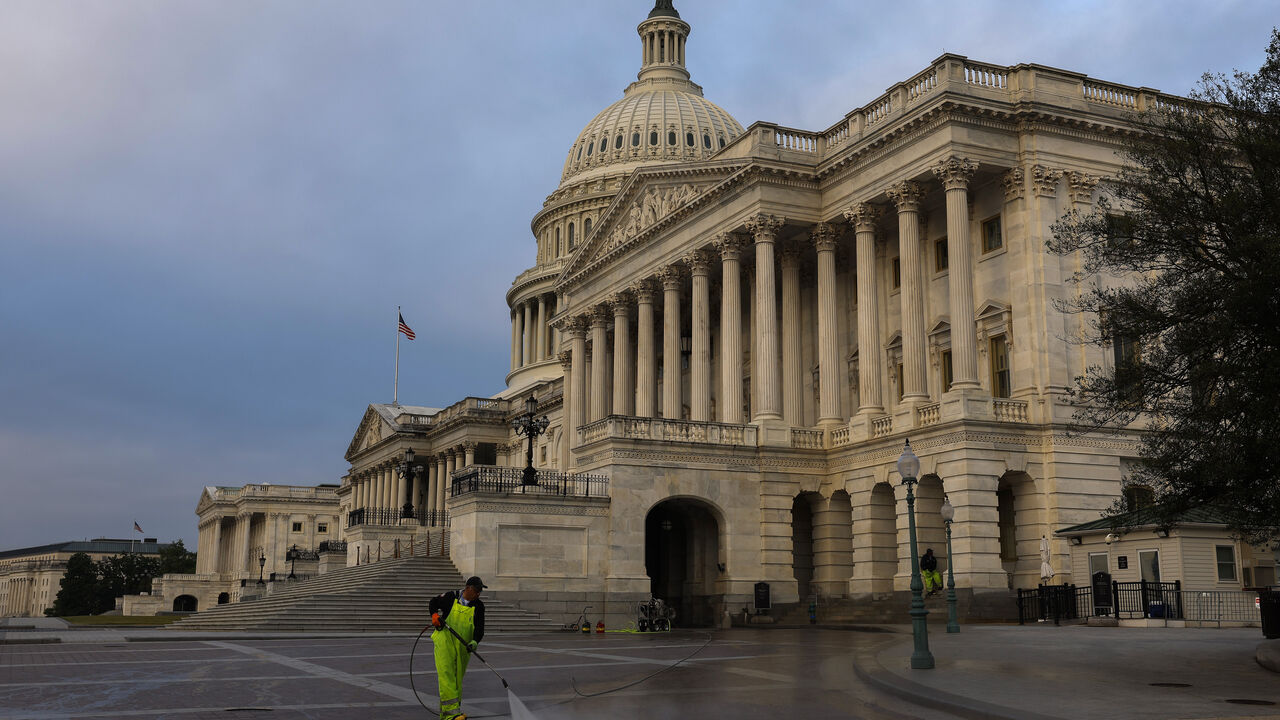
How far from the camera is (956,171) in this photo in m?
43.8

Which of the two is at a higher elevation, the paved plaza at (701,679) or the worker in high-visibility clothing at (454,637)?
the worker in high-visibility clothing at (454,637)

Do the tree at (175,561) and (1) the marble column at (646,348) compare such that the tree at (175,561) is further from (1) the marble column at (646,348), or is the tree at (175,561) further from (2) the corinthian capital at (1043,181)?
(2) the corinthian capital at (1043,181)

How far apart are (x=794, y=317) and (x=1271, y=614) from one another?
32472 millimetres

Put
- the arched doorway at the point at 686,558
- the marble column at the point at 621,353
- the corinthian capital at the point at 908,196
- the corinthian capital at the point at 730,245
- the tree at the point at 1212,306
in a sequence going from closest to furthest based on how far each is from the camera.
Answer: the tree at the point at 1212,306
the corinthian capital at the point at 908,196
the arched doorway at the point at 686,558
the corinthian capital at the point at 730,245
the marble column at the point at 621,353

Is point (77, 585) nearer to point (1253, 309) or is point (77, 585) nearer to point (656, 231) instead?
point (656, 231)

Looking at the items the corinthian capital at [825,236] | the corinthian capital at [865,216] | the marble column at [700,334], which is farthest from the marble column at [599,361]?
the corinthian capital at [865,216]

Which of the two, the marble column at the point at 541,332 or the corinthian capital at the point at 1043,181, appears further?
the marble column at the point at 541,332

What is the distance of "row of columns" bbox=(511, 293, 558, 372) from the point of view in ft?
416

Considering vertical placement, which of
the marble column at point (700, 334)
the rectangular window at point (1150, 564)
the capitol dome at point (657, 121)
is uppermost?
the capitol dome at point (657, 121)

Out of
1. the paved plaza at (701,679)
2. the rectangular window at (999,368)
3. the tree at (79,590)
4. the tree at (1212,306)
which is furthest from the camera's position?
the tree at (79,590)

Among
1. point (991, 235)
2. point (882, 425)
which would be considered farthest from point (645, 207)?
point (882, 425)

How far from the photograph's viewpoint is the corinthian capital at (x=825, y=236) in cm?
5134

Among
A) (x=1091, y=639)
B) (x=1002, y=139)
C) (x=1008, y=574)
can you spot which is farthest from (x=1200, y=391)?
(x=1002, y=139)

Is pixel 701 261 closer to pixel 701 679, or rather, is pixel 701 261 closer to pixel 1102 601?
pixel 1102 601
